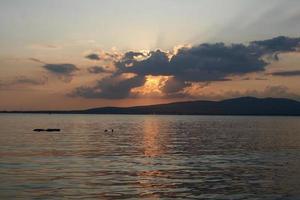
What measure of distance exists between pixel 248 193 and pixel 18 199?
17.1 meters

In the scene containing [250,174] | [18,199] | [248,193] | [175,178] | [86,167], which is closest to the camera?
[18,199]

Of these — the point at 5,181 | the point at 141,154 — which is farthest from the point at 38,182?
the point at 141,154

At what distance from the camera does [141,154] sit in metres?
68.4

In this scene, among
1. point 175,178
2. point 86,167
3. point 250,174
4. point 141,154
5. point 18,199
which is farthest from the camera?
point 141,154

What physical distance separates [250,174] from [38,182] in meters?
20.9

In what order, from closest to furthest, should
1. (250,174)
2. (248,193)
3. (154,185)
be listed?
(248,193), (154,185), (250,174)

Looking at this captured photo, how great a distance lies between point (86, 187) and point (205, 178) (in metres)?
12.0

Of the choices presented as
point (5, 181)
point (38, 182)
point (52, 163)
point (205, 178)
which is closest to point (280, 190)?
point (205, 178)

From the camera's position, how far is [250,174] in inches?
1833

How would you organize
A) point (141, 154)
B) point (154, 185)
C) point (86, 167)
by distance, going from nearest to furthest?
point (154, 185), point (86, 167), point (141, 154)

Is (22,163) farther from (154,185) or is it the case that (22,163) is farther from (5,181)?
(154,185)

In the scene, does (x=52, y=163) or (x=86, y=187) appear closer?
(x=86, y=187)

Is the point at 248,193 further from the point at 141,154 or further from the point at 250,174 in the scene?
the point at 141,154

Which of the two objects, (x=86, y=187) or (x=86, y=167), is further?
(x=86, y=167)
